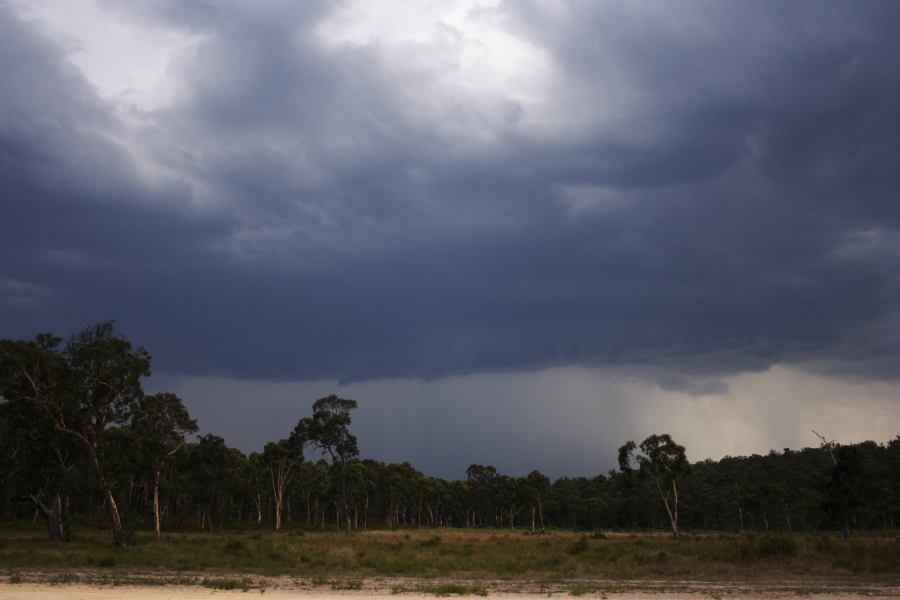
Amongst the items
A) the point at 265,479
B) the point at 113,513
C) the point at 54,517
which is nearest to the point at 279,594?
the point at 113,513

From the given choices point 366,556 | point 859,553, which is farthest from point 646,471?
point 366,556

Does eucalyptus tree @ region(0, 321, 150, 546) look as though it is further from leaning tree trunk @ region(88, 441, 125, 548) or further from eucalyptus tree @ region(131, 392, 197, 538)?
eucalyptus tree @ region(131, 392, 197, 538)

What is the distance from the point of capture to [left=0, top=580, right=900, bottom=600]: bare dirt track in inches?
860

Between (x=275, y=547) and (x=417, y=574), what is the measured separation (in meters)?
18.5

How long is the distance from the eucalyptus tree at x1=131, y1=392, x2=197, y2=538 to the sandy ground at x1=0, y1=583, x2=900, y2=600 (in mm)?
39519

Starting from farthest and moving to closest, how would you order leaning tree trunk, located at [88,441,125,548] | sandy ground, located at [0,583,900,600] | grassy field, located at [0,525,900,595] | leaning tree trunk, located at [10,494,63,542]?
leaning tree trunk, located at [10,494,63,542], leaning tree trunk, located at [88,441,125,548], grassy field, located at [0,525,900,595], sandy ground, located at [0,583,900,600]

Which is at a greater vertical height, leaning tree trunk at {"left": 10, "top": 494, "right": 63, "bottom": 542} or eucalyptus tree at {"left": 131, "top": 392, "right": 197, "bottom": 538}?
eucalyptus tree at {"left": 131, "top": 392, "right": 197, "bottom": 538}

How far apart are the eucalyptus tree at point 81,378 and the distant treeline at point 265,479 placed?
96mm

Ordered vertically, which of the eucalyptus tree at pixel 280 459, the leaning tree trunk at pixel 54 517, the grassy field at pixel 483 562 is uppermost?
the eucalyptus tree at pixel 280 459

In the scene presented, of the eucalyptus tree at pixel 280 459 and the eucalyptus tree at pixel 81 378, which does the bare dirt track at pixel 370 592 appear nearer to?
the eucalyptus tree at pixel 81 378

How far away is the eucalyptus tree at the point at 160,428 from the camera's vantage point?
62.8 meters

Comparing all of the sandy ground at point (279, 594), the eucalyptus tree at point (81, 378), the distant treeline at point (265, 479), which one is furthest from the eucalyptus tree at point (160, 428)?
the sandy ground at point (279, 594)

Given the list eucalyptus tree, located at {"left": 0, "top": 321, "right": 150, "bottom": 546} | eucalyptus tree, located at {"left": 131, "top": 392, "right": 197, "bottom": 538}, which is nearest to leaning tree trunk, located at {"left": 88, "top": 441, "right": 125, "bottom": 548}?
eucalyptus tree, located at {"left": 0, "top": 321, "right": 150, "bottom": 546}

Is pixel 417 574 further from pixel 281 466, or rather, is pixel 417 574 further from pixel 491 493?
pixel 491 493
